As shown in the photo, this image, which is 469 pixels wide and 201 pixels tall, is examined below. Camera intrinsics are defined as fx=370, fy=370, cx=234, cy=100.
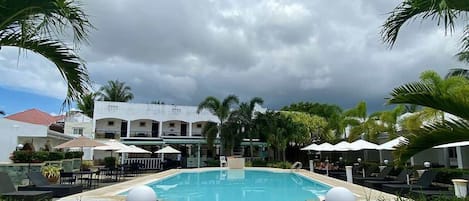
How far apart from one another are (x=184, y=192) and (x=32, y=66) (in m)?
11.0

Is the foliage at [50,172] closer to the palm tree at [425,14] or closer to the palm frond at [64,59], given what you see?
the palm frond at [64,59]

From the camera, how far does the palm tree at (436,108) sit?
454 centimetres

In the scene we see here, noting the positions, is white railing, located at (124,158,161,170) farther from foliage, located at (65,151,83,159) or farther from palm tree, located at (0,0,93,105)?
palm tree, located at (0,0,93,105)

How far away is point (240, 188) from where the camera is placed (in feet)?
55.1

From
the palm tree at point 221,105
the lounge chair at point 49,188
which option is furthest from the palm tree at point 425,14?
the palm tree at point 221,105

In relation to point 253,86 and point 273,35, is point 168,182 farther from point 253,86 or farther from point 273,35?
point 253,86

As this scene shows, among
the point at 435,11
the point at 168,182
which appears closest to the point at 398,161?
the point at 435,11

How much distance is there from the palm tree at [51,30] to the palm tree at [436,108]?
4.27 m

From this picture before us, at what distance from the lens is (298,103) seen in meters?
54.7

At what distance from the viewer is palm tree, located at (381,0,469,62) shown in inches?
174

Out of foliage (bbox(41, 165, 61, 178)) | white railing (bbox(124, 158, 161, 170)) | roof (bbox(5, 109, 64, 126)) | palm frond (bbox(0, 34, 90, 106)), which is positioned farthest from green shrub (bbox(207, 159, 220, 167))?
palm frond (bbox(0, 34, 90, 106))

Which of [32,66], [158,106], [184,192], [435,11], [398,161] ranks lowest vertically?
[184,192]

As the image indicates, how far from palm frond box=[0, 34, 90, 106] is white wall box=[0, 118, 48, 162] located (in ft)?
62.2

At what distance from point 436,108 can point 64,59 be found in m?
5.06
